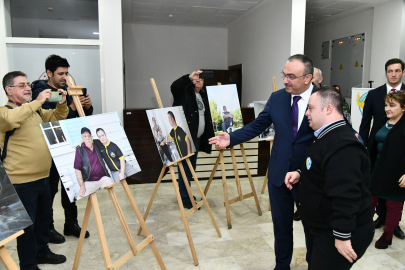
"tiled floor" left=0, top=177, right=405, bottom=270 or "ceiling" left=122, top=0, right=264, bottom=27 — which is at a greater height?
"ceiling" left=122, top=0, right=264, bottom=27

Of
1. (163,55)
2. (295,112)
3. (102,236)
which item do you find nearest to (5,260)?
(102,236)

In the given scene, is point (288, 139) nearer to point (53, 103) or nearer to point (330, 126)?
point (330, 126)

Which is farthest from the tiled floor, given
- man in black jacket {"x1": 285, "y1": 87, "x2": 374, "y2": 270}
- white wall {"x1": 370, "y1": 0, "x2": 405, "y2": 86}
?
white wall {"x1": 370, "y1": 0, "x2": 405, "y2": 86}

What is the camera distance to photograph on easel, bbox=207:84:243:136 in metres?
3.17

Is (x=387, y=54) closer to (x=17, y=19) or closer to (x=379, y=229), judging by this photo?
(x=379, y=229)

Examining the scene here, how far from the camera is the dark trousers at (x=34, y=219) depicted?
2004 mm

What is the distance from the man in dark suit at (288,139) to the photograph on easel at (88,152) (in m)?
0.69

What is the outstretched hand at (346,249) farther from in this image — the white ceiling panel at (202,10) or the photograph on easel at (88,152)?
the white ceiling panel at (202,10)

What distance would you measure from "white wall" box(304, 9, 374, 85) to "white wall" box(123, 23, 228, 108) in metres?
2.21

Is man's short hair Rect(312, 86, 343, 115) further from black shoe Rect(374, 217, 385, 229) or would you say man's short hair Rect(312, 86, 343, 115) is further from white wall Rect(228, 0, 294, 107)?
white wall Rect(228, 0, 294, 107)

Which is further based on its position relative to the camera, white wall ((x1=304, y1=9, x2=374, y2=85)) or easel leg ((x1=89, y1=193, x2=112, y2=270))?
white wall ((x1=304, y1=9, x2=374, y2=85))

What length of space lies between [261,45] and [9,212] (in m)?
5.30

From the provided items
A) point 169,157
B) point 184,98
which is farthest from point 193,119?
point 169,157

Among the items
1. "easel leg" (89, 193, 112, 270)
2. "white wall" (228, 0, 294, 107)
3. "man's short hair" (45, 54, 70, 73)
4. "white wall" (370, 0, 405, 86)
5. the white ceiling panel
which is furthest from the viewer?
the white ceiling panel
